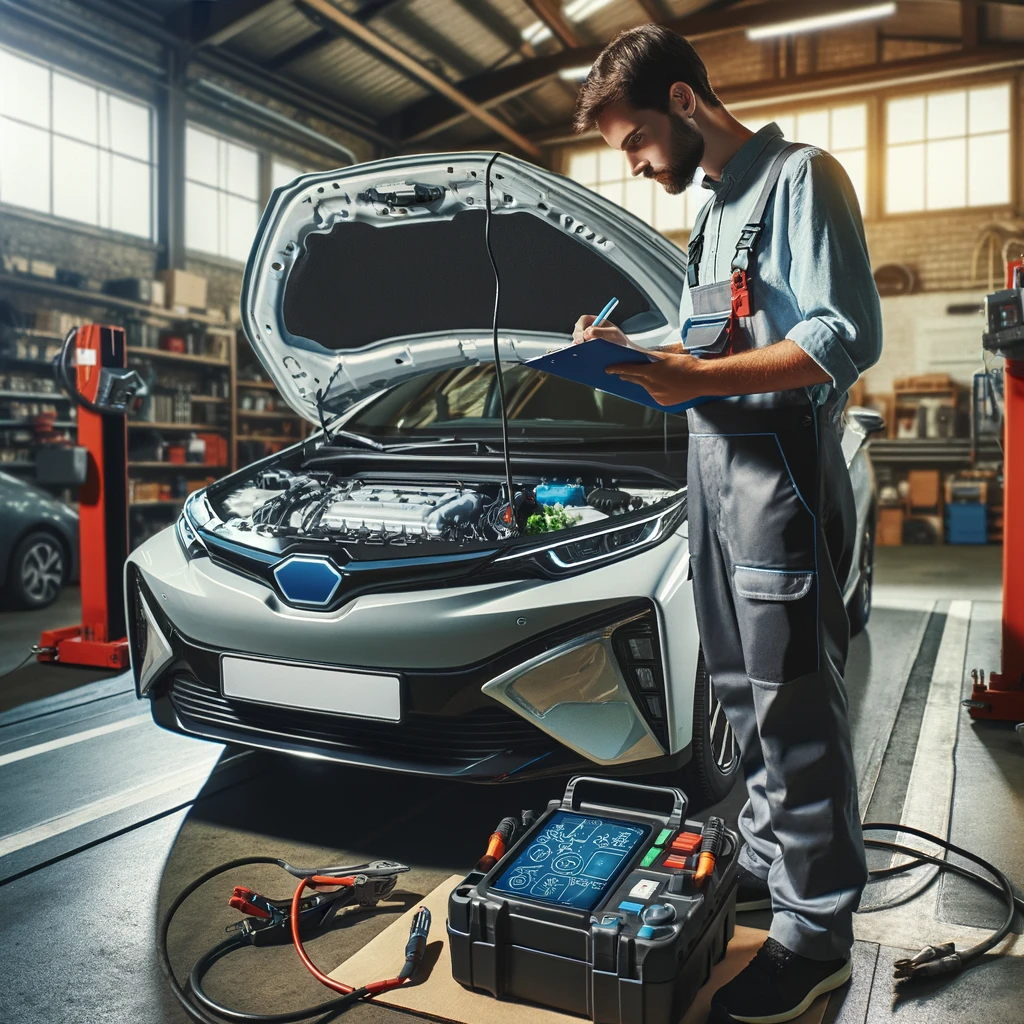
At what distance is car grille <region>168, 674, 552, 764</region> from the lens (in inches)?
74.8

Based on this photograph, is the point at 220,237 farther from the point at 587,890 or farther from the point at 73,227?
the point at 587,890

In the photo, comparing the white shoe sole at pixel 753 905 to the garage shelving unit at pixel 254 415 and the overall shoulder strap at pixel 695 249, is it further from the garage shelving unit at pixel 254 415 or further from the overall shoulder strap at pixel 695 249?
the garage shelving unit at pixel 254 415

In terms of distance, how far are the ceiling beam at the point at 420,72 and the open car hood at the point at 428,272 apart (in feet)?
25.8

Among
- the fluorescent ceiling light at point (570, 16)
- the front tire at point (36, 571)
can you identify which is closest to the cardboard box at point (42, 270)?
the front tire at point (36, 571)

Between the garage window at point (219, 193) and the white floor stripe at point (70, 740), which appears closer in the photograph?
the white floor stripe at point (70, 740)

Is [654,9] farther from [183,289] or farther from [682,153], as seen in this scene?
[682,153]

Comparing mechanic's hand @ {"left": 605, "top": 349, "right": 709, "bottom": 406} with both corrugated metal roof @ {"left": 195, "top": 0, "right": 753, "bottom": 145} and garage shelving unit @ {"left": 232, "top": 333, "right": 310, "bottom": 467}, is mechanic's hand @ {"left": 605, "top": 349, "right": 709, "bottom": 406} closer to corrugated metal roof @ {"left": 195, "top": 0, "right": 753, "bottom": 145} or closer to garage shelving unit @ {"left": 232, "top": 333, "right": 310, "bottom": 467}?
garage shelving unit @ {"left": 232, "top": 333, "right": 310, "bottom": 467}

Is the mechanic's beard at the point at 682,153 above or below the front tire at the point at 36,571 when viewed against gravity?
above

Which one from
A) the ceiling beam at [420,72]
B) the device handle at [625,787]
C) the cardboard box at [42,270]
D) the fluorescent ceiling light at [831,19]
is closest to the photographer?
the device handle at [625,787]

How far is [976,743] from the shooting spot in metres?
2.96

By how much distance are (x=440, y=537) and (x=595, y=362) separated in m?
1.00

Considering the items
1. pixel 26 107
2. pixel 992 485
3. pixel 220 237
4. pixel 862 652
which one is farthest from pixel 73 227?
pixel 992 485

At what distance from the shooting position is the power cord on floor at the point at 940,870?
1.62 meters

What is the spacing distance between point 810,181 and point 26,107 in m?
9.28
